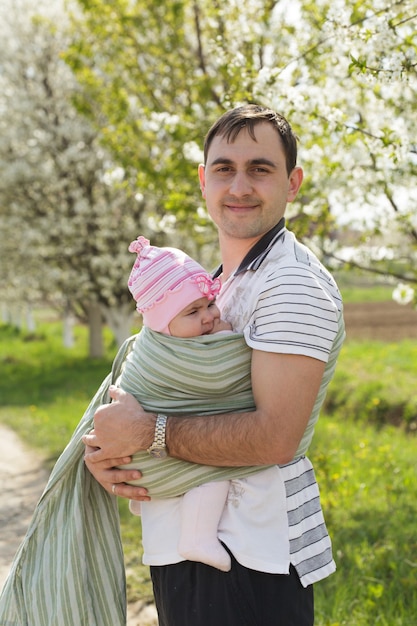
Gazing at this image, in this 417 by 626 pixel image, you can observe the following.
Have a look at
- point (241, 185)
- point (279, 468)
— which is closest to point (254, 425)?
point (279, 468)

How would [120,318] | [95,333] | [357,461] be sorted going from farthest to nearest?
[95,333], [120,318], [357,461]

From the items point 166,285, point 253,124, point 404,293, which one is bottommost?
point 166,285

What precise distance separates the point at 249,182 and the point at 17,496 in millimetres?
5705

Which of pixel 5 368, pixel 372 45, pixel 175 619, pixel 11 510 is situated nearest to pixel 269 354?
pixel 175 619

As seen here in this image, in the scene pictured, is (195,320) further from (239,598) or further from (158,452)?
(239,598)

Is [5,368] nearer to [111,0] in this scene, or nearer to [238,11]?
[111,0]

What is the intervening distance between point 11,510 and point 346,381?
21.6 ft

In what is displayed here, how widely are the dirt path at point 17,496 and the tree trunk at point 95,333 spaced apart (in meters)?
9.27

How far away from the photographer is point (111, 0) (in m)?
10.5

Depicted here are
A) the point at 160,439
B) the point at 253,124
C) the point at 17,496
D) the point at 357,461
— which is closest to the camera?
the point at 160,439

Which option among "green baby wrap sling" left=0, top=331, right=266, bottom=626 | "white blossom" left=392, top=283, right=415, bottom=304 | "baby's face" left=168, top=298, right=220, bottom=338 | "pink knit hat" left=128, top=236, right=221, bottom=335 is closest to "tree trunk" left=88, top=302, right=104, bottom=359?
"white blossom" left=392, top=283, right=415, bottom=304

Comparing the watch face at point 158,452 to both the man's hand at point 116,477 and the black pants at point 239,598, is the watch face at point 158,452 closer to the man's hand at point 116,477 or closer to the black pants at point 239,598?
the man's hand at point 116,477

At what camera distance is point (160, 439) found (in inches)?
90.8

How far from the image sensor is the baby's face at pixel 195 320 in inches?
93.4
